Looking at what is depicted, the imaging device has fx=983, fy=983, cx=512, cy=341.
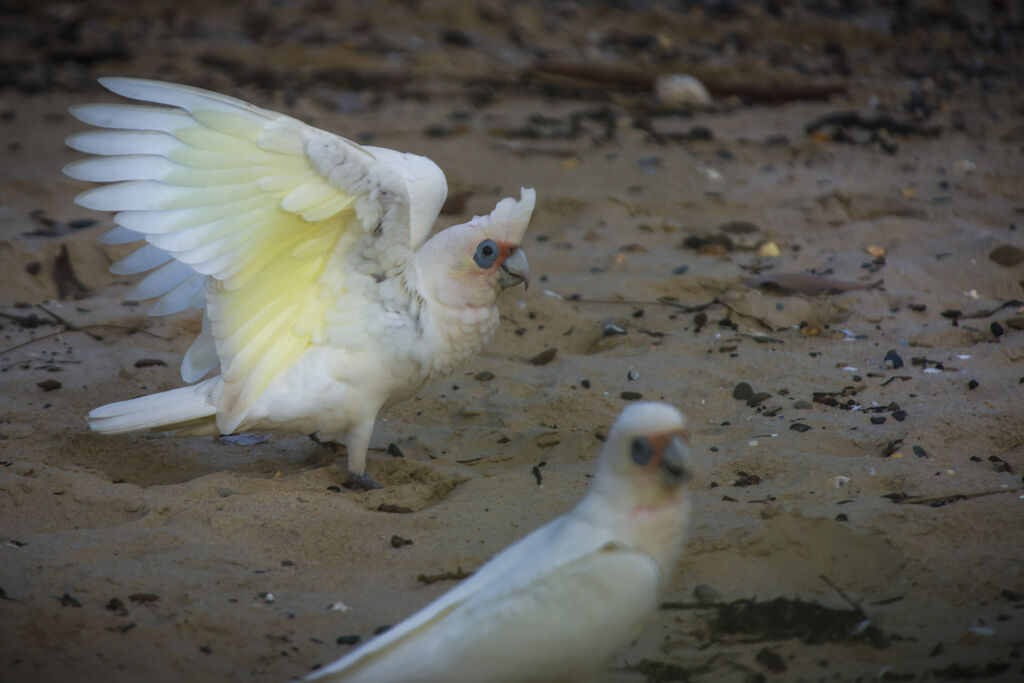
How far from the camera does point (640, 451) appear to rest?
2.18 metres

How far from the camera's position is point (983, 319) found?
14.6 ft

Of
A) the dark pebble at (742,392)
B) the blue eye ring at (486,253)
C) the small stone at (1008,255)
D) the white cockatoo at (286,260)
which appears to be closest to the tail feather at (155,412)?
A: the white cockatoo at (286,260)

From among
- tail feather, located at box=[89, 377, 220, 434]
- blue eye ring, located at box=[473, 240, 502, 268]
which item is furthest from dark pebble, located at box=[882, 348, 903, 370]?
tail feather, located at box=[89, 377, 220, 434]

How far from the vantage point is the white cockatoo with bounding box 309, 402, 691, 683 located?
2010 millimetres

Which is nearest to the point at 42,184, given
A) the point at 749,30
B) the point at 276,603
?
the point at 276,603

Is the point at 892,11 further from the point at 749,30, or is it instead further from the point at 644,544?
the point at 644,544

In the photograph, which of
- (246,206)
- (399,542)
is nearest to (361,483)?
(399,542)

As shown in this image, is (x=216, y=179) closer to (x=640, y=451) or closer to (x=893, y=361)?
(x=640, y=451)

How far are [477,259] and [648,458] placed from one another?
5.02 feet

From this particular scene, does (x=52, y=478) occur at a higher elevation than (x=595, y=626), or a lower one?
lower

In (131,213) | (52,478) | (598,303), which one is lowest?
(52,478)

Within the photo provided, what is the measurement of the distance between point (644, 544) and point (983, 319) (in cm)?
296

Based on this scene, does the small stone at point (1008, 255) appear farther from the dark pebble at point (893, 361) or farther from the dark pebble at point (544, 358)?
the dark pebble at point (544, 358)

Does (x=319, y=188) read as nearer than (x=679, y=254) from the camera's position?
Yes
